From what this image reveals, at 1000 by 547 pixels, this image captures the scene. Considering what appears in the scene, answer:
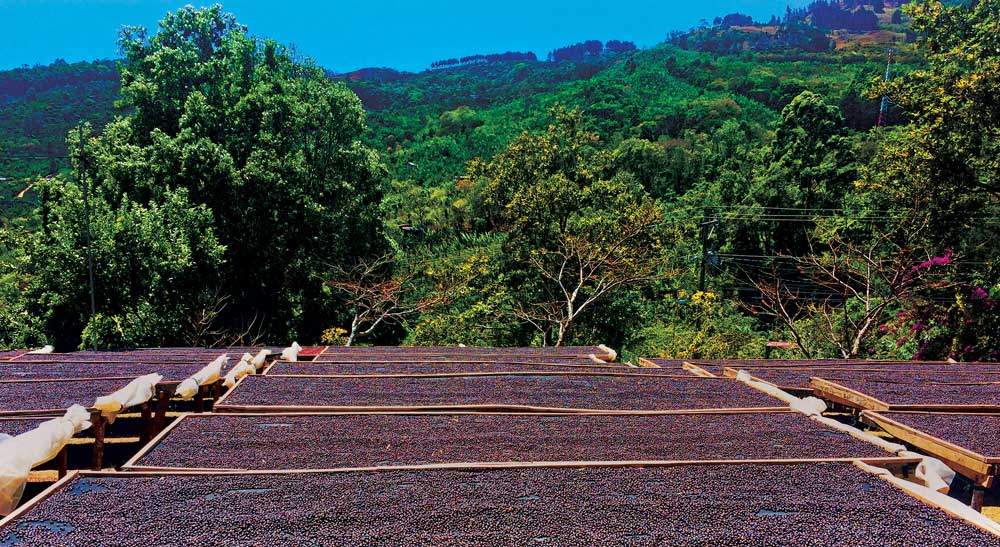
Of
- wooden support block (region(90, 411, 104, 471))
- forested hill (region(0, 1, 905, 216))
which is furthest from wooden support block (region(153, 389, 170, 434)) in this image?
forested hill (region(0, 1, 905, 216))

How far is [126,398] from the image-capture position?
13.6ft

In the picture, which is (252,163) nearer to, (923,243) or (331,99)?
(331,99)

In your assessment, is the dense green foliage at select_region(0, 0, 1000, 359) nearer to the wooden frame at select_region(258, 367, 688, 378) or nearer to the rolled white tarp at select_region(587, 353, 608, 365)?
the rolled white tarp at select_region(587, 353, 608, 365)

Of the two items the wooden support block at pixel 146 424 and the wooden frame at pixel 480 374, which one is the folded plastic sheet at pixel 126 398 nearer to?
the wooden support block at pixel 146 424

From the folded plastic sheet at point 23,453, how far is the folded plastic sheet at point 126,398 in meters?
0.55

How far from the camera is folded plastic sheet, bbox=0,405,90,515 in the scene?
279 centimetres

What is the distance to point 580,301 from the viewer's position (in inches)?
595

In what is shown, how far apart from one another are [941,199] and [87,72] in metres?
48.5

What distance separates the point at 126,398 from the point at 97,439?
34cm

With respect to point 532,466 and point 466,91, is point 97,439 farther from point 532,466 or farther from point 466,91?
point 466,91

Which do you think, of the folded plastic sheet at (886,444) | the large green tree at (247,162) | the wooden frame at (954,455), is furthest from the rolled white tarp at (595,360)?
the large green tree at (247,162)

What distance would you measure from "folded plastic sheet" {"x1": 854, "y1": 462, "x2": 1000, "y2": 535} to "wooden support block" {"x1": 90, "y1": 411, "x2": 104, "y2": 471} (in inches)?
187

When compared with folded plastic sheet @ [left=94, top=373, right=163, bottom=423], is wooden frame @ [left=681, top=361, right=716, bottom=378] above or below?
below

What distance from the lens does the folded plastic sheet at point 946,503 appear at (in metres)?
2.50
